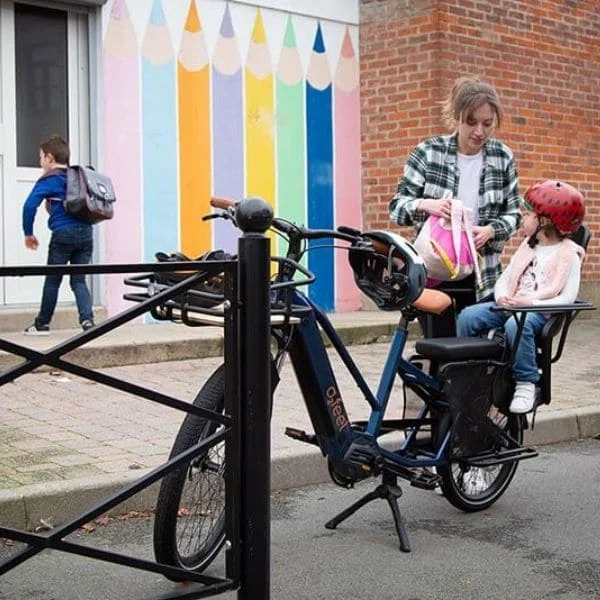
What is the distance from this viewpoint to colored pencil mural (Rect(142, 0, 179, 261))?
9414 millimetres

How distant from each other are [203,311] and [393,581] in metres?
1.34

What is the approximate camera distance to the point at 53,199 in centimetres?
838

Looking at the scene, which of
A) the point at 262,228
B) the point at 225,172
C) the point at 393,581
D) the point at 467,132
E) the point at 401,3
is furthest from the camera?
the point at 401,3

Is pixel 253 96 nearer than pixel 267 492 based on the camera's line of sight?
No

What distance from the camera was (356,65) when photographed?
10945 millimetres

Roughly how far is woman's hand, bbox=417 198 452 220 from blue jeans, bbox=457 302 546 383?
1.48 ft

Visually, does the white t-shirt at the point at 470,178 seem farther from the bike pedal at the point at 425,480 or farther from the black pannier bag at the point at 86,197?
the black pannier bag at the point at 86,197

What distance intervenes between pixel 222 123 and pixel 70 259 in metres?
2.26

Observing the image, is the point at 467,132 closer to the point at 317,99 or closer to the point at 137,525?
the point at 137,525

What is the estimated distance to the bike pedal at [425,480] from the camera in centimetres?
437

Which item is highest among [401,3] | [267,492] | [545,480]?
[401,3]

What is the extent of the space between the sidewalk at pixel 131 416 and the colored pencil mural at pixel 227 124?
Answer: 1.49 metres

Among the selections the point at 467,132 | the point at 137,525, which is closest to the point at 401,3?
the point at 467,132

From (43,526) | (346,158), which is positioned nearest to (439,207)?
(43,526)
